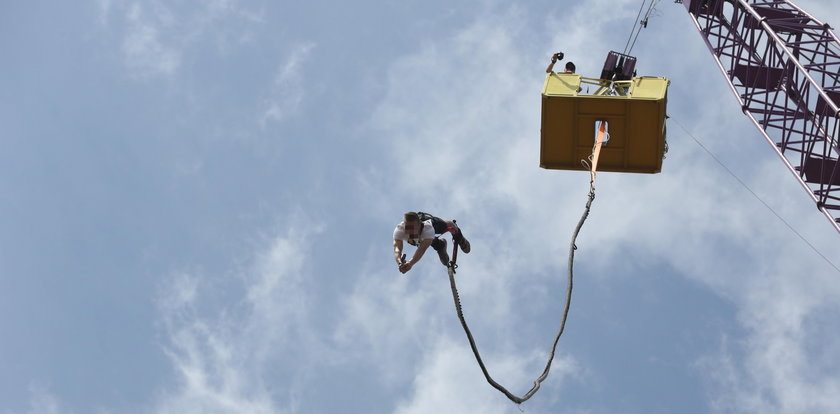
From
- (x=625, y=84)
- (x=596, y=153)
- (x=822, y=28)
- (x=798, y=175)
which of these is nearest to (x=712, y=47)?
(x=822, y=28)

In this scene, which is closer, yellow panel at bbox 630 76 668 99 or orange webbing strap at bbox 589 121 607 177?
orange webbing strap at bbox 589 121 607 177

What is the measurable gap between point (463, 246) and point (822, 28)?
14085 millimetres

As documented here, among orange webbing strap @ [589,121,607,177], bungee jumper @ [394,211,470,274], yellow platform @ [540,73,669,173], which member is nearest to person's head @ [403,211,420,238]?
bungee jumper @ [394,211,470,274]

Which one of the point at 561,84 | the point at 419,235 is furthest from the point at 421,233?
the point at 561,84

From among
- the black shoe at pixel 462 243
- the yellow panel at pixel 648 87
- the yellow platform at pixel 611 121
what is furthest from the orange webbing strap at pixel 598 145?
the black shoe at pixel 462 243

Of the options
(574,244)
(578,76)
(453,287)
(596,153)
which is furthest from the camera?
(578,76)

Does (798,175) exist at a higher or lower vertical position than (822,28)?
lower

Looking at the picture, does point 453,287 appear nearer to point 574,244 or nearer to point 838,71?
point 574,244

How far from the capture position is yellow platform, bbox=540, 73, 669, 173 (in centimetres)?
1888

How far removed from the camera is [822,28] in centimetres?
2475

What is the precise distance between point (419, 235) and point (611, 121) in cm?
654

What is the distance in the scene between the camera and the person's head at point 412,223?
1417 cm

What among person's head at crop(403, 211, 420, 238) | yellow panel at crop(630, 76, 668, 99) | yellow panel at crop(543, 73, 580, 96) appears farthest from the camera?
yellow panel at crop(543, 73, 580, 96)

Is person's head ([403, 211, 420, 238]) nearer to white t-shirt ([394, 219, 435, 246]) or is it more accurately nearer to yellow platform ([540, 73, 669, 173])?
white t-shirt ([394, 219, 435, 246])
